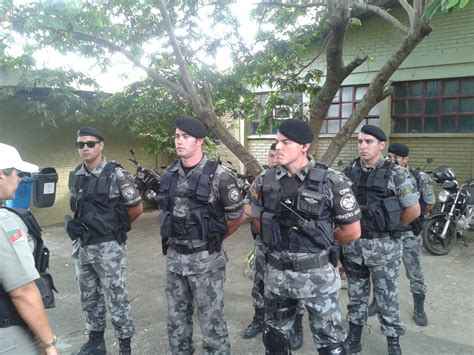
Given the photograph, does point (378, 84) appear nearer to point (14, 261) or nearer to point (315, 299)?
point (315, 299)

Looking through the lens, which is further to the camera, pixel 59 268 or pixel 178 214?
pixel 59 268

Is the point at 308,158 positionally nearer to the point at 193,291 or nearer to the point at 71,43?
the point at 193,291

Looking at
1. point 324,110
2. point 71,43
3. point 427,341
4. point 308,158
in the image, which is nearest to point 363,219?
point 308,158

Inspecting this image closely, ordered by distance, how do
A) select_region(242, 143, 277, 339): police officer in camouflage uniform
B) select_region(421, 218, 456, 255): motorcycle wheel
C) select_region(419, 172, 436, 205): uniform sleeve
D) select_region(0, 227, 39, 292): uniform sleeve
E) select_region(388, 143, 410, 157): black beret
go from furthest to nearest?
select_region(421, 218, 456, 255): motorcycle wheel < select_region(388, 143, 410, 157): black beret < select_region(419, 172, 436, 205): uniform sleeve < select_region(242, 143, 277, 339): police officer in camouflage uniform < select_region(0, 227, 39, 292): uniform sleeve

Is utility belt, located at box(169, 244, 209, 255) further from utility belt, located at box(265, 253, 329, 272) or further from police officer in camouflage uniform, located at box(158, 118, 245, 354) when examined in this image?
utility belt, located at box(265, 253, 329, 272)

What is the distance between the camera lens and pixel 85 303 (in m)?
3.35

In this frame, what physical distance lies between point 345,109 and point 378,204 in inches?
276

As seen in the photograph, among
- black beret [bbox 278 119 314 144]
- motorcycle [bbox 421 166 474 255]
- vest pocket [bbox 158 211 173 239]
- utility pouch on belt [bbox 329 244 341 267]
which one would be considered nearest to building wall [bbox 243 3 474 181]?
motorcycle [bbox 421 166 474 255]

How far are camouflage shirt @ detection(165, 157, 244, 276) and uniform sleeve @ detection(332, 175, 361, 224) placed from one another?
71 cm

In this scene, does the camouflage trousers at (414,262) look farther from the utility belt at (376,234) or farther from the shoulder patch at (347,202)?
the shoulder patch at (347,202)

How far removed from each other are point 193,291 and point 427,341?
2189 mm

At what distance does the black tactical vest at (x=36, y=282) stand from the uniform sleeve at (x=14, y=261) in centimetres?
6

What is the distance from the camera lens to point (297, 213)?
8.48 feet

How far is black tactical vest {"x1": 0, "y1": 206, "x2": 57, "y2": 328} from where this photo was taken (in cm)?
167
